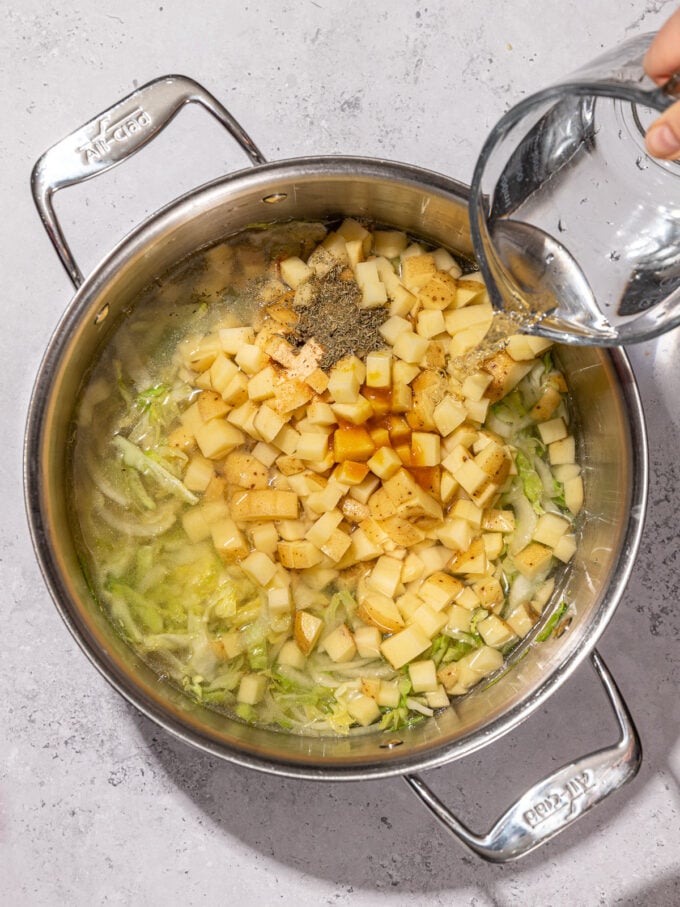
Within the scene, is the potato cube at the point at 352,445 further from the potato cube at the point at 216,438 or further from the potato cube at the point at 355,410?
the potato cube at the point at 216,438

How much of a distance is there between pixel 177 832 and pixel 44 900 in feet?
1.13

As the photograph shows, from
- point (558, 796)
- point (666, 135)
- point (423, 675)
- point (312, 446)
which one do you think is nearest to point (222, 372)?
point (312, 446)

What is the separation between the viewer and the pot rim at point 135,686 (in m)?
1.52

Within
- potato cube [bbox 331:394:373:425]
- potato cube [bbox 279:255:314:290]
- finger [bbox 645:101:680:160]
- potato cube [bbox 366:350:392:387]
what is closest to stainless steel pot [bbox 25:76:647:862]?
potato cube [bbox 279:255:314:290]

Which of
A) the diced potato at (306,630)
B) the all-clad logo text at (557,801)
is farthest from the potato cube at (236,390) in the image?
the all-clad logo text at (557,801)

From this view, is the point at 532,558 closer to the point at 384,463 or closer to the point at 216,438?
the point at 384,463

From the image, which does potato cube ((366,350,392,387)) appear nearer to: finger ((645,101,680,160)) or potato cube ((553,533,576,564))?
potato cube ((553,533,576,564))

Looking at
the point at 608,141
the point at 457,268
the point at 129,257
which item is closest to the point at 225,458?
the point at 129,257

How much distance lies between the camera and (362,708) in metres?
1.73

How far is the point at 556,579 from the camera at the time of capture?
1844mm

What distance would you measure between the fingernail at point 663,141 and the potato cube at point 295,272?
0.84 metres

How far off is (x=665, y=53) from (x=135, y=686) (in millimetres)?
1394

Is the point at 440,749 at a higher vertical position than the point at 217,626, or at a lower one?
lower

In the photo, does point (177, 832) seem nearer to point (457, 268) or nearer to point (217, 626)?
point (217, 626)
